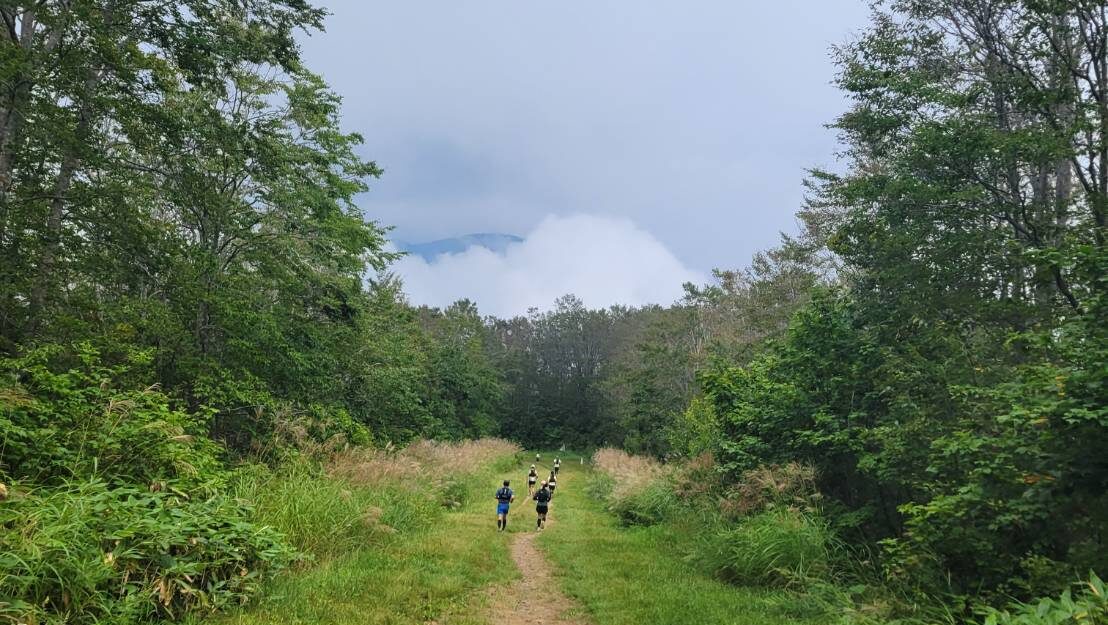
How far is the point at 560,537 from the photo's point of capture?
508 inches

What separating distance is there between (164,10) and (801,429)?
630 inches

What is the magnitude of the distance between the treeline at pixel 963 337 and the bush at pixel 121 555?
24.8 feet

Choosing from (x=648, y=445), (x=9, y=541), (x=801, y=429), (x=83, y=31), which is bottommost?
(x=648, y=445)

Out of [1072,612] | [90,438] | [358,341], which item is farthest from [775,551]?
[358,341]

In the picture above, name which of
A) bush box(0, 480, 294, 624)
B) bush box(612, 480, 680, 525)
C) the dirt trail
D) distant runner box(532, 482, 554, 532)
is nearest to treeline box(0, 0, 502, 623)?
bush box(0, 480, 294, 624)

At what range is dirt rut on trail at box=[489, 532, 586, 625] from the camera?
22.9 feet

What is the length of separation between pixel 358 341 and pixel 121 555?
1511 centimetres

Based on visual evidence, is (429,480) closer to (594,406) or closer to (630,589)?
(630,589)

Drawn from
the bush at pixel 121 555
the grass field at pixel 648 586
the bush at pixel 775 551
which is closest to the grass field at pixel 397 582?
the bush at pixel 121 555

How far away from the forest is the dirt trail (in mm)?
2766

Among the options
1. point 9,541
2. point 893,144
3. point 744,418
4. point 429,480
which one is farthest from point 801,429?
point 9,541

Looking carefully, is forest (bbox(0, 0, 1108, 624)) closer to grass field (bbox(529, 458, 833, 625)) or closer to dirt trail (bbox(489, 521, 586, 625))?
grass field (bbox(529, 458, 833, 625))

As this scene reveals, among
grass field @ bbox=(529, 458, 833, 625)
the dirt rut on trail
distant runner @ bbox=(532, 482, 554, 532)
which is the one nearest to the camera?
grass field @ bbox=(529, 458, 833, 625)

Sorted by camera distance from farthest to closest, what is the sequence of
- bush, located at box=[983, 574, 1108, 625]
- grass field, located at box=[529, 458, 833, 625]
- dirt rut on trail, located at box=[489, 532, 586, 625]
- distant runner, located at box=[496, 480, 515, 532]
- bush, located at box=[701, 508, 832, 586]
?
distant runner, located at box=[496, 480, 515, 532] < bush, located at box=[701, 508, 832, 586] < dirt rut on trail, located at box=[489, 532, 586, 625] < grass field, located at box=[529, 458, 833, 625] < bush, located at box=[983, 574, 1108, 625]
